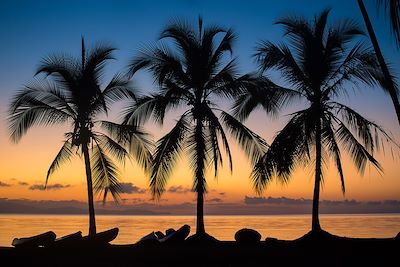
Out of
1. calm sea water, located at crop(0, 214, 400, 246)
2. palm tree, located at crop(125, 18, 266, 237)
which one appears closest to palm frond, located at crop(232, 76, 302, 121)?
palm tree, located at crop(125, 18, 266, 237)

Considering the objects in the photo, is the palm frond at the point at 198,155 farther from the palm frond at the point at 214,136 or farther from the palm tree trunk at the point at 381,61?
the palm tree trunk at the point at 381,61

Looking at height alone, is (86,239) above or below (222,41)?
below

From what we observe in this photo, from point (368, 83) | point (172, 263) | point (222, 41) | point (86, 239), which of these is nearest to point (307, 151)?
point (368, 83)

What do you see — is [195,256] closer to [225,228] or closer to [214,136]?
[214,136]

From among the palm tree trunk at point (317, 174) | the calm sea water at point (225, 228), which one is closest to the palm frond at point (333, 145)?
the palm tree trunk at point (317, 174)

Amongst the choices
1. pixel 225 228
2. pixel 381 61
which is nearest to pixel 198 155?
pixel 381 61

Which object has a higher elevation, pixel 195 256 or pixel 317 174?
pixel 317 174

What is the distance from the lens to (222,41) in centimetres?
1808

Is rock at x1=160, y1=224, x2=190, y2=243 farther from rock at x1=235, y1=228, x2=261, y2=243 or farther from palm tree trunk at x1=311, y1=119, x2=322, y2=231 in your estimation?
palm tree trunk at x1=311, y1=119, x2=322, y2=231

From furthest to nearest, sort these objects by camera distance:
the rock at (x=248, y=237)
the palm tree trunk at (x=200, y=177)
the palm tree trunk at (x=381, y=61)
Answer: the palm tree trunk at (x=200, y=177), the rock at (x=248, y=237), the palm tree trunk at (x=381, y=61)

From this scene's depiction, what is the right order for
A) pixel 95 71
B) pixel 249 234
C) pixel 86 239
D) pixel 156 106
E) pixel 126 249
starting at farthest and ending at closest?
pixel 95 71 < pixel 156 106 < pixel 249 234 < pixel 86 239 < pixel 126 249

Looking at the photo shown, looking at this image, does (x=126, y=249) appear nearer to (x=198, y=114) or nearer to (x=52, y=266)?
(x=52, y=266)

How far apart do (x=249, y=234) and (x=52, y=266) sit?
6.34 meters

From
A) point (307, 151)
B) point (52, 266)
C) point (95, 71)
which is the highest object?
point (95, 71)
